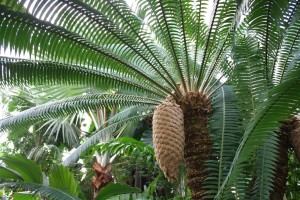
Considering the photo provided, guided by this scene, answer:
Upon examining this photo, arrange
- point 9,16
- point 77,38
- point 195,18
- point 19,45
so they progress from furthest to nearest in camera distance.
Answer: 1. point 195,18
2. point 77,38
3. point 19,45
4. point 9,16

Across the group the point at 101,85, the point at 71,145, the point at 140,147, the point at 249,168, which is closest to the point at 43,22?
the point at 101,85

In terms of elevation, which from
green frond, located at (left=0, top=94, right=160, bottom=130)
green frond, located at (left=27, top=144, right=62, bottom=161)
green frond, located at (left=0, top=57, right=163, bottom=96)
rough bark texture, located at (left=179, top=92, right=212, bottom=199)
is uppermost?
green frond, located at (left=0, top=57, right=163, bottom=96)

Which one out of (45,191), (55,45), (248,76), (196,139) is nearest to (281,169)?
(196,139)

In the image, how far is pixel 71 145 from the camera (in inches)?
337

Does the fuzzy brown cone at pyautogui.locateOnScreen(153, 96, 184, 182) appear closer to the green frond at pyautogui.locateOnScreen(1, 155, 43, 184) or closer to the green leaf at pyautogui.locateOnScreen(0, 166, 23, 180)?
the green frond at pyautogui.locateOnScreen(1, 155, 43, 184)

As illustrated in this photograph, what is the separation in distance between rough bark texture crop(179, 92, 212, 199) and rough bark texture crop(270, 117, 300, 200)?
58 cm

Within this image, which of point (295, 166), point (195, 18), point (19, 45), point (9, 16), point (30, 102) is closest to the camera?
point (9, 16)

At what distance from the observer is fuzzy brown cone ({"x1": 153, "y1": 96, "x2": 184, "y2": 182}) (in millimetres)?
2916

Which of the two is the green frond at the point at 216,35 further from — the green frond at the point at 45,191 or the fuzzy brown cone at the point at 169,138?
the green frond at the point at 45,191

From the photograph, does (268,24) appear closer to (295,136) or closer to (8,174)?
(295,136)

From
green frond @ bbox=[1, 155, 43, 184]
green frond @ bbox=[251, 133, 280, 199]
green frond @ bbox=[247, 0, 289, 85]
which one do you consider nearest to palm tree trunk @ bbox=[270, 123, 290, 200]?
green frond @ bbox=[251, 133, 280, 199]

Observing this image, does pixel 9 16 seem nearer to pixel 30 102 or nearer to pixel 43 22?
pixel 43 22

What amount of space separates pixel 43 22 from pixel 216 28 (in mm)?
1495

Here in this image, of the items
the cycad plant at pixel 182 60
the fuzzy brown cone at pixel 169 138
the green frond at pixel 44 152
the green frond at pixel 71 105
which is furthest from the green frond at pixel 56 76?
the green frond at pixel 44 152
